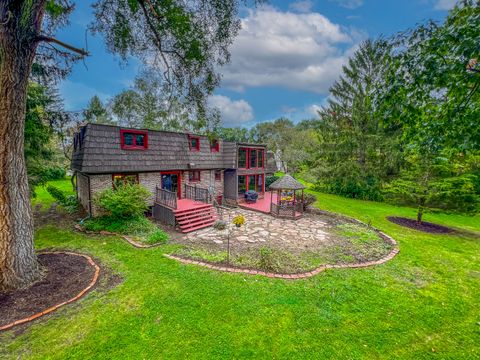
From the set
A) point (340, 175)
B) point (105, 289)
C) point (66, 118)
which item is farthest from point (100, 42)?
point (340, 175)

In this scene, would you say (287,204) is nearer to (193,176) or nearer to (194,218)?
(194,218)

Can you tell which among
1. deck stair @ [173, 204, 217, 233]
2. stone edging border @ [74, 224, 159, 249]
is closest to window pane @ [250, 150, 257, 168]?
deck stair @ [173, 204, 217, 233]

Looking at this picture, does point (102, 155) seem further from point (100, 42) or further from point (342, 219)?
point (342, 219)

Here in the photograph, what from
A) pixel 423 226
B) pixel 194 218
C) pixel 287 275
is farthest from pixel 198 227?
pixel 423 226

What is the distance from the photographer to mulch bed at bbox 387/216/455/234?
11.3 metres

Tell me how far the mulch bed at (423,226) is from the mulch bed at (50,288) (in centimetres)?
1460

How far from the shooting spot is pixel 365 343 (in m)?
3.75

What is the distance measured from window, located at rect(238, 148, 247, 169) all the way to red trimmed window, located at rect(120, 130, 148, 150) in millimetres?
6727

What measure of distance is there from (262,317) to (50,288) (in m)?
4.84

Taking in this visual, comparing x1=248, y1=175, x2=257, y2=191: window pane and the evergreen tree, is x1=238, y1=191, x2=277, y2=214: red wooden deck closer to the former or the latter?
x1=248, y1=175, x2=257, y2=191: window pane

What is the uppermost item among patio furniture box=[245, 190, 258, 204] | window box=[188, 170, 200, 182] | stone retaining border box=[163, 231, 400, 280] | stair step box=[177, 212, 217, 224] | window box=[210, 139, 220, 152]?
window box=[210, 139, 220, 152]

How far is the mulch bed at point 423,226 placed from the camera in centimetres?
1126

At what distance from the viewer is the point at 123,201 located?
29.2 ft

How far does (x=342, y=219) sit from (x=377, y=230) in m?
2.03
